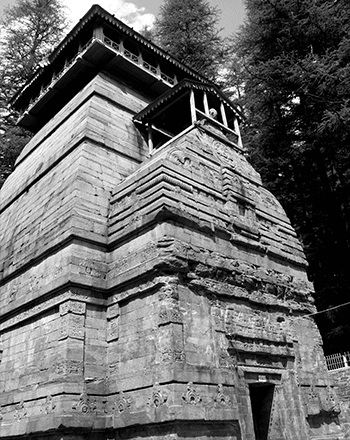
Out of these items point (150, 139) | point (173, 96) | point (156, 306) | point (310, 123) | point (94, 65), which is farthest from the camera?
point (310, 123)

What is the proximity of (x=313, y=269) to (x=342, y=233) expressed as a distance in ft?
8.24

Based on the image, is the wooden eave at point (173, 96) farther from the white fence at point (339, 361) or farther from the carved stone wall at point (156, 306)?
→ the white fence at point (339, 361)

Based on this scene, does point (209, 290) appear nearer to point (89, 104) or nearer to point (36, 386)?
point (36, 386)

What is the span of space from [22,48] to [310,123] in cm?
1684

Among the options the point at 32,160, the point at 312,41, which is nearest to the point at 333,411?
the point at 32,160

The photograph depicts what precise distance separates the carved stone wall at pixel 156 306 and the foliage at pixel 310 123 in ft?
20.9

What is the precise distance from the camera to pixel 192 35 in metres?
26.6

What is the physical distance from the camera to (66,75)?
1565cm

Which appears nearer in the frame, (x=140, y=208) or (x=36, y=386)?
(x=36, y=386)

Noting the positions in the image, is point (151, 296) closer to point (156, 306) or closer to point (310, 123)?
point (156, 306)

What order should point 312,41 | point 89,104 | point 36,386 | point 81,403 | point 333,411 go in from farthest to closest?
1. point 312,41
2. point 89,104
3. point 333,411
4. point 36,386
5. point 81,403

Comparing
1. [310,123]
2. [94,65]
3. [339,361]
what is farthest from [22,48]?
[339,361]

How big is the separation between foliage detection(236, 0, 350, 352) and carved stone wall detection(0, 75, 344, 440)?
250 inches

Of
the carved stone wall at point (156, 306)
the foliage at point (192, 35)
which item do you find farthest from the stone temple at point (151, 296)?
the foliage at point (192, 35)
